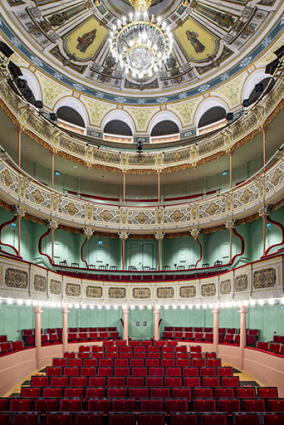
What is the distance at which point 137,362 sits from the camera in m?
11.5

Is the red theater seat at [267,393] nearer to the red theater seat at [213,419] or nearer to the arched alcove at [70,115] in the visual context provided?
the red theater seat at [213,419]

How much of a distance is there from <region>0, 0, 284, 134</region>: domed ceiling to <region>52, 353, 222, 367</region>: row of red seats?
46.0ft

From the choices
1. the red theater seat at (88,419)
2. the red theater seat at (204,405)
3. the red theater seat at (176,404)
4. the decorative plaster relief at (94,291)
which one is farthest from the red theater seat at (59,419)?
the decorative plaster relief at (94,291)

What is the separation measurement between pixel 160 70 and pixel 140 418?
1923 cm

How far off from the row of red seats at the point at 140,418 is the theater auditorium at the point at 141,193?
194 centimetres

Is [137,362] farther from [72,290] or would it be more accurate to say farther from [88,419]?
[72,290]

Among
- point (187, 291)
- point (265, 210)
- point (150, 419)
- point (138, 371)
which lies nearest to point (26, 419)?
point (150, 419)

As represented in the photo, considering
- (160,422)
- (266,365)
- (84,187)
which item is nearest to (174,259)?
(84,187)

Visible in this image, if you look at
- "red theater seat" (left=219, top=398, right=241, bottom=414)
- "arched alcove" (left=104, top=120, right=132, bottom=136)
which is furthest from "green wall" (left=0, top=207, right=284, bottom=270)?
"red theater seat" (left=219, top=398, right=241, bottom=414)

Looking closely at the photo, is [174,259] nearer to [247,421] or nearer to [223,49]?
[223,49]

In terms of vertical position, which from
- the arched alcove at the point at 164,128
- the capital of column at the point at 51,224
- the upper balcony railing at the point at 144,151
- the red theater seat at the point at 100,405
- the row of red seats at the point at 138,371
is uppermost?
the arched alcove at the point at 164,128

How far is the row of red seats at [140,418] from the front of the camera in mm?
6703

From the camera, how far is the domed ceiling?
17.0 meters

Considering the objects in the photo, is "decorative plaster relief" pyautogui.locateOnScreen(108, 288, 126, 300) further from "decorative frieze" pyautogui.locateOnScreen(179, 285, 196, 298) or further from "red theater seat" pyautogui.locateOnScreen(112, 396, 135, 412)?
"red theater seat" pyautogui.locateOnScreen(112, 396, 135, 412)
